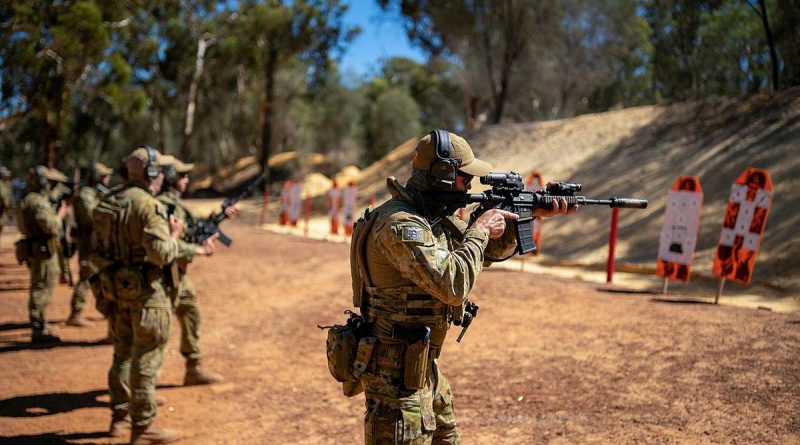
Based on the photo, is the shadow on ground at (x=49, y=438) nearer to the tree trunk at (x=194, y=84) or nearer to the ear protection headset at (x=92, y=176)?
the ear protection headset at (x=92, y=176)

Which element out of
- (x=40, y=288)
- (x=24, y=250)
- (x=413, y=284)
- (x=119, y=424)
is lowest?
(x=119, y=424)

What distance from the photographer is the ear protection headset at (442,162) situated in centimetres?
305

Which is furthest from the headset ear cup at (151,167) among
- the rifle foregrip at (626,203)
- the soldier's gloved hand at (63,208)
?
the soldier's gloved hand at (63,208)

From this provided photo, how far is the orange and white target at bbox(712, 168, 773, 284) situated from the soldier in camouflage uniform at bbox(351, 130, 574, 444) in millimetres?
5766

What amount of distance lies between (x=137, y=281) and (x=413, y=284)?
2700 millimetres

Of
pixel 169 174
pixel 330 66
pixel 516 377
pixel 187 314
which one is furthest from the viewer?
pixel 330 66

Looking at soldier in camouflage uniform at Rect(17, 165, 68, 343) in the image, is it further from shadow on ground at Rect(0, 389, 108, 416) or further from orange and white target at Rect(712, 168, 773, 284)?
orange and white target at Rect(712, 168, 773, 284)

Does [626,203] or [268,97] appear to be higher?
[268,97]

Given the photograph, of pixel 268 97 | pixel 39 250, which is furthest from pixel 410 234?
pixel 268 97

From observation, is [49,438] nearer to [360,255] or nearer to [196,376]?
[196,376]

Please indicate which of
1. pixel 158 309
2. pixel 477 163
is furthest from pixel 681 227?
pixel 158 309

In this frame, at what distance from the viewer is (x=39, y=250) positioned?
314 inches

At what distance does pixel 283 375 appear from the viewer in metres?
6.44

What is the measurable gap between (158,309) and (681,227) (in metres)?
6.86
